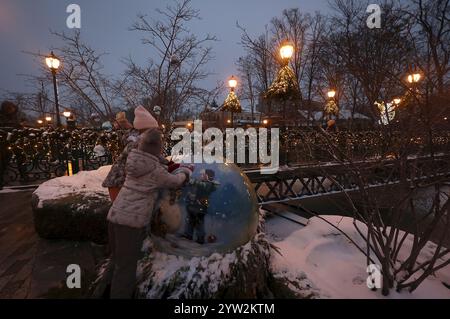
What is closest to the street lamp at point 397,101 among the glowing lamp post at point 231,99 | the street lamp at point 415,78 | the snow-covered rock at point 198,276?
the street lamp at point 415,78

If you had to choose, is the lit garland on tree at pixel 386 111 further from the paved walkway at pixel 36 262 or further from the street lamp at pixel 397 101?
the paved walkway at pixel 36 262

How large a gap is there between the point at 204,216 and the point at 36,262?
2.92 m

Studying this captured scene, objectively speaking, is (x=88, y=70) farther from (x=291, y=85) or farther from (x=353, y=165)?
(x=291, y=85)

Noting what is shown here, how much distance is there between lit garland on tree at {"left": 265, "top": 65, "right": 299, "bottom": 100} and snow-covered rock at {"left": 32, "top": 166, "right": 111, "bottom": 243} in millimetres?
7595

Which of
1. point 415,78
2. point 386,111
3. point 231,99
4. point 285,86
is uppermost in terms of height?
point 231,99

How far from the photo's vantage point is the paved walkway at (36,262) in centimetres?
331

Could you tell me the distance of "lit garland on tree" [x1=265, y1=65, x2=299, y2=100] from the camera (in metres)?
9.60

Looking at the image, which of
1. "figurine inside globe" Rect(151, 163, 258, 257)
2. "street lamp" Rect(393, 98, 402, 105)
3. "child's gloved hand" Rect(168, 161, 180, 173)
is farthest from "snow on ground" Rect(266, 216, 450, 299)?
"street lamp" Rect(393, 98, 402, 105)

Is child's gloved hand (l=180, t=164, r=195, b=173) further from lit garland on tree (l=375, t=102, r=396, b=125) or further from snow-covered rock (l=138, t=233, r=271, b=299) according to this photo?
lit garland on tree (l=375, t=102, r=396, b=125)

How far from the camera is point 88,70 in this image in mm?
5168

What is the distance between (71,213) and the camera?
13.7 ft

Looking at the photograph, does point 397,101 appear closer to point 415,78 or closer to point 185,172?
point 415,78

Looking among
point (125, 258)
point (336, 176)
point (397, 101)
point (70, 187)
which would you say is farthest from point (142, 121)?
point (336, 176)
